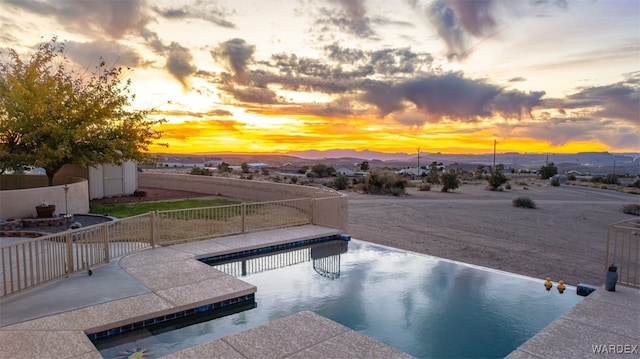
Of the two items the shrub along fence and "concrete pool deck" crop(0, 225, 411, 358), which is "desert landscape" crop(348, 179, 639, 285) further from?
"concrete pool deck" crop(0, 225, 411, 358)

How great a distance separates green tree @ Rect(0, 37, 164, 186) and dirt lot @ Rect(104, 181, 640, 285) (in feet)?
12.2

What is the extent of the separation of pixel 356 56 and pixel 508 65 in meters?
7.64

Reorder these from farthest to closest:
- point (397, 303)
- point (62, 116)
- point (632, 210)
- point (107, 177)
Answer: point (632, 210) → point (107, 177) → point (62, 116) → point (397, 303)

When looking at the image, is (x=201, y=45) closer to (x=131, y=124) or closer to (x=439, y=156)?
(x=131, y=124)

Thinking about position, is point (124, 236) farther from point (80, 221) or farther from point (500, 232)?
point (500, 232)

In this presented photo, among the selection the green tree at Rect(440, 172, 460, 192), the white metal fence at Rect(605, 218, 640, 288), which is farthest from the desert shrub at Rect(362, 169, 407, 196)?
the white metal fence at Rect(605, 218, 640, 288)

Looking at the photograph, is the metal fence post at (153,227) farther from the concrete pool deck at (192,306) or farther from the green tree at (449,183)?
the green tree at (449,183)

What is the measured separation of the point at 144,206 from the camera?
1877 centimetres

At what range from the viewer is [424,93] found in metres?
25.9

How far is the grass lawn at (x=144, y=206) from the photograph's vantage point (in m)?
16.7

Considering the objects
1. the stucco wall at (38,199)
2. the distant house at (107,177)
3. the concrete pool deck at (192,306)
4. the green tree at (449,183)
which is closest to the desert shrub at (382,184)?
the green tree at (449,183)

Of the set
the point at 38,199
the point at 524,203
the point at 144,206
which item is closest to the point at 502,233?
the point at 524,203

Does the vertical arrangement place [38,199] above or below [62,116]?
below

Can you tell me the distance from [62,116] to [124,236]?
9375 millimetres
